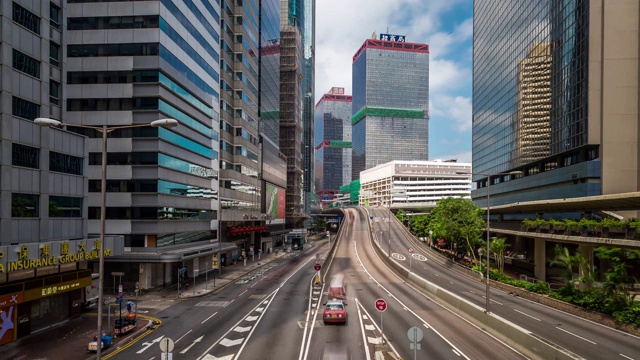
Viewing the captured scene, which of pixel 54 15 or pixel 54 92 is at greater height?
pixel 54 15

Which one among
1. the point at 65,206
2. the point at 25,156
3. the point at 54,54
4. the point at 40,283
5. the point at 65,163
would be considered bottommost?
the point at 40,283

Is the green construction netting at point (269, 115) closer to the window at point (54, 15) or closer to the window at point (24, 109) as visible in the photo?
the window at point (54, 15)

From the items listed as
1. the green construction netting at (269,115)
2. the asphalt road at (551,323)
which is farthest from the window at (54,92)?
the green construction netting at (269,115)

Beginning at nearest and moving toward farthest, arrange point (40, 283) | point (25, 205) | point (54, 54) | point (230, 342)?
point (230, 342) → point (25, 205) → point (40, 283) → point (54, 54)

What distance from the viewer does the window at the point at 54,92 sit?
108 ft

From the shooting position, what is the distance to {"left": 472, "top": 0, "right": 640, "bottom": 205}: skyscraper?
67938 mm

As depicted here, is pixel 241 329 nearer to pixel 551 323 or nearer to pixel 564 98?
pixel 551 323

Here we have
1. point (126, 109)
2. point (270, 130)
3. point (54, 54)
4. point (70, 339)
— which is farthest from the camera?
point (270, 130)

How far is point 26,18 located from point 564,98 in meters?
80.5

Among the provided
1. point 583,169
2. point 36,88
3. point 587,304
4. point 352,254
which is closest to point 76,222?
point 36,88

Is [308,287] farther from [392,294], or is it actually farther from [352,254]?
[352,254]

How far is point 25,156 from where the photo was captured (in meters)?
29.2

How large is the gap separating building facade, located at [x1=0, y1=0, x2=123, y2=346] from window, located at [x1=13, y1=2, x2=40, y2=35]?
2.5 inches

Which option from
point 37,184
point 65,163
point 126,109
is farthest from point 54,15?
point 126,109
